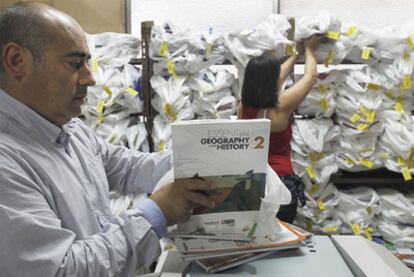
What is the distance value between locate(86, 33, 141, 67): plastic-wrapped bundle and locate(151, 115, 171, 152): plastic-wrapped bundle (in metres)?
0.43

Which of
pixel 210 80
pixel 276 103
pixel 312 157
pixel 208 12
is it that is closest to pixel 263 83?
pixel 276 103

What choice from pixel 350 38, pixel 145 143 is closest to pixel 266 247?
pixel 145 143

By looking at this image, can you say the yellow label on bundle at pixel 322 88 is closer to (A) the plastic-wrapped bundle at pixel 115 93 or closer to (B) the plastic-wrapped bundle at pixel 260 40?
(B) the plastic-wrapped bundle at pixel 260 40

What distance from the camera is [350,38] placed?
212cm

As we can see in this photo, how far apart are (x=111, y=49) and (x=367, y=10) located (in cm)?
182

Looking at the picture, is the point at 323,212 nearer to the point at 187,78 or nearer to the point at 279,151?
the point at 279,151

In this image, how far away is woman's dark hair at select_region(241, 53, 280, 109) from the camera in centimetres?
176

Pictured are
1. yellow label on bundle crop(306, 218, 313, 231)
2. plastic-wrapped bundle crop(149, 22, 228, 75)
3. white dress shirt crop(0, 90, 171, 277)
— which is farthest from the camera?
yellow label on bundle crop(306, 218, 313, 231)

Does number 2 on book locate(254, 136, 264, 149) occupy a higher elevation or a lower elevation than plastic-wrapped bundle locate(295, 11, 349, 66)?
lower

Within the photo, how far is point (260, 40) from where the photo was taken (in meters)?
2.07

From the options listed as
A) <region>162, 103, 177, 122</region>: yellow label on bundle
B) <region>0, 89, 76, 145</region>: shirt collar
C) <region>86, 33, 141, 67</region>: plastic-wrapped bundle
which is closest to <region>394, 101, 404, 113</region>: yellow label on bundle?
<region>162, 103, 177, 122</region>: yellow label on bundle

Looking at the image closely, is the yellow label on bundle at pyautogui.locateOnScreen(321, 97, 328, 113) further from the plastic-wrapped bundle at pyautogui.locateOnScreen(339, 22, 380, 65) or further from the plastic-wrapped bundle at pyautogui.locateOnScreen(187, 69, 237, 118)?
the plastic-wrapped bundle at pyautogui.locateOnScreen(187, 69, 237, 118)

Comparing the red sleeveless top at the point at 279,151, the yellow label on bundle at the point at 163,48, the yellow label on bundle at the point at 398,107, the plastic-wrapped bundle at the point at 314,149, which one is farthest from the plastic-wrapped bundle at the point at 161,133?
the yellow label on bundle at the point at 398,107

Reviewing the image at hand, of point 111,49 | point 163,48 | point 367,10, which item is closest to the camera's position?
point 163,48
